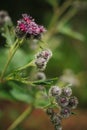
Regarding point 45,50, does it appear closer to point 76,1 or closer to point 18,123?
point 18,123

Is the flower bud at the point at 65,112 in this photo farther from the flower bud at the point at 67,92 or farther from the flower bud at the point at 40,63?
the flower bud at the point at 40,63

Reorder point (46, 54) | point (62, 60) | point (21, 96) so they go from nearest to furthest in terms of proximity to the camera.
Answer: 1. point (46, 54)
2. point (21, 96)
3. point (62, 60)

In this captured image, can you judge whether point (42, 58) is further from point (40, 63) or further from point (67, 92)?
point (67, 92)

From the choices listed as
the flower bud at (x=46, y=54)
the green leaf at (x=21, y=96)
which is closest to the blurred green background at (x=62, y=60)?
the green leaf at (x=21, y=96)

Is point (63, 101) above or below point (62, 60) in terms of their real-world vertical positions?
below

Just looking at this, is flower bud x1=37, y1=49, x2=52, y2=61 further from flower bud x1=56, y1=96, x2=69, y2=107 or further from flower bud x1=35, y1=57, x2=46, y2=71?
flower bud x1=56, y1=96, x2=69, y2=107

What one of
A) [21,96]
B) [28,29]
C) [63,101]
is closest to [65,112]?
[63,101]
